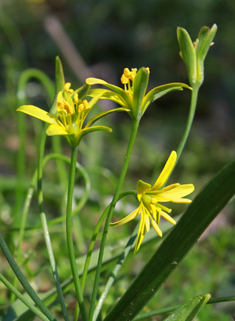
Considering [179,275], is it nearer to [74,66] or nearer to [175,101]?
[74,66]

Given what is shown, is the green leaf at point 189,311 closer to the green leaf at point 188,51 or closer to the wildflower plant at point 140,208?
the wildflower plant at point 140,208

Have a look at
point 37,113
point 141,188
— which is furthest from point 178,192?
point 37,113

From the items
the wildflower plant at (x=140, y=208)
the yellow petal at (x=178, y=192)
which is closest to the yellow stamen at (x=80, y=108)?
the wildflower plant at (x=140, y=208)

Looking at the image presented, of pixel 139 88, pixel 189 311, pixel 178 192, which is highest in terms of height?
pixel 139 88

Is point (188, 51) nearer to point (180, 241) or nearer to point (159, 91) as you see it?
point (159, 91)

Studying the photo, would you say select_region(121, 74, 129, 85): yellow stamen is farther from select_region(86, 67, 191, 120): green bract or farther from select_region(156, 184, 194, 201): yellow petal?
select_region(156, 184, 194, 201): yellow petal
